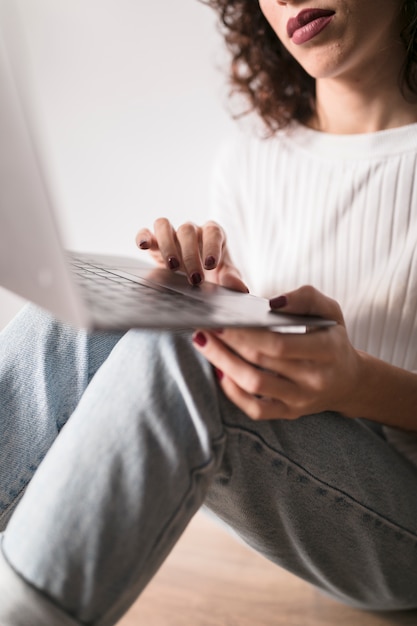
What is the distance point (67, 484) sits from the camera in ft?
1.83

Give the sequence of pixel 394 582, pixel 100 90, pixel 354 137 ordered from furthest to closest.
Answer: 1. pixel 100 90
2. pixel 354 137
3. pixel 394 582

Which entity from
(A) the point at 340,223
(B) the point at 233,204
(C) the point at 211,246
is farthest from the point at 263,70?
(C) the point at 211,246

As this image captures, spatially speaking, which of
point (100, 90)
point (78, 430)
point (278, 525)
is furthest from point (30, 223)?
point (100, 90)

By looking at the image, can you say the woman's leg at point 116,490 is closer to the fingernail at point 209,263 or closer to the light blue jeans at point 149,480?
the light blue jeans at point 149,480

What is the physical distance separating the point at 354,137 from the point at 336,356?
1.85ft

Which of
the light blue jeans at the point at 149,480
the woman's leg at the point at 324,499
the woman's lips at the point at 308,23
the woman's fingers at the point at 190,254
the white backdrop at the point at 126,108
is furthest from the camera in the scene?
the white backdrop at the point at 126,108

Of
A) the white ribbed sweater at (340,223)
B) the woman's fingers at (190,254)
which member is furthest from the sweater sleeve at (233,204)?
the woman's fingers at (190,254)

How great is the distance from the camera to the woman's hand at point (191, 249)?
0.80 metres

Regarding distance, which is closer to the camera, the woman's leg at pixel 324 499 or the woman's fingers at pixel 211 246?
the woman's leg at pixel 324 499

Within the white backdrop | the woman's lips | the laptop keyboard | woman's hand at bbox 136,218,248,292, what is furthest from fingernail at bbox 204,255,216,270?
the white backdrop

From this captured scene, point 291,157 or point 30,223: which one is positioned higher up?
point 30,223

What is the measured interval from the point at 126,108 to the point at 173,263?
2.70ft

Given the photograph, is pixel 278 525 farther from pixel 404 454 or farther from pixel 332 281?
pixel 332 281

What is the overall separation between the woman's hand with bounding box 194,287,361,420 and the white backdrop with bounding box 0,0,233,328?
0.98m
